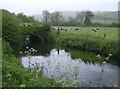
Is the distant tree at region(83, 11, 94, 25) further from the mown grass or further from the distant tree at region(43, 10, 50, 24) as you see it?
the mown grass

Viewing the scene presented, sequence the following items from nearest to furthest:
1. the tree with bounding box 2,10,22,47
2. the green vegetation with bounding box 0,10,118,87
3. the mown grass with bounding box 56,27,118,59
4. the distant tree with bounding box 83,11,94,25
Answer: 1. the green vegetation with bounding box 0,10,118,87
2. the mown grass with bounding box 56,27,118,59
3. the tree with bounding box 2,10,22,47
4. the distant tree with bounding box 83,11,94,25

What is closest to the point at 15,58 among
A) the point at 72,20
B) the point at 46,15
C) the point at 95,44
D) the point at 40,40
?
the point at 95,44

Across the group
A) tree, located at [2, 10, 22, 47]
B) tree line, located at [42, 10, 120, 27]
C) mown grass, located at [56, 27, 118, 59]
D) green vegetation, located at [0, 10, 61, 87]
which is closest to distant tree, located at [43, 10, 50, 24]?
tree line, located at [42, 10, 120, 27]

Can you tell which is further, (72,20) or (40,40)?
(72,20)

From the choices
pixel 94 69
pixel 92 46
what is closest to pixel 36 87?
pixel 94 69

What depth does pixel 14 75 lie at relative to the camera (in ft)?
35.2

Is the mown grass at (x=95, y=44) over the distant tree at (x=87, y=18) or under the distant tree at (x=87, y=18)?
under

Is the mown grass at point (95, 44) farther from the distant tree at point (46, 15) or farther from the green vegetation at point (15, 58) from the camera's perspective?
the distant tree at point (46, 15)

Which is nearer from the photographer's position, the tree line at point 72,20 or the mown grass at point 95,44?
the mown grass at point 95,44

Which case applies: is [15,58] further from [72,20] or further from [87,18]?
[72,20]

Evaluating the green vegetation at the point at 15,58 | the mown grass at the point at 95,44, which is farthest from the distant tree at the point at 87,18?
the mown grass at the point at 95,44

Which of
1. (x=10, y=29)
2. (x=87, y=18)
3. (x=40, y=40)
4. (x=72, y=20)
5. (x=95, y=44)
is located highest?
(x=10, y=29)

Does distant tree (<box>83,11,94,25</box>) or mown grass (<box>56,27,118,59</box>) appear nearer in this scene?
mown grass (<box>56,27,118,59</box>)

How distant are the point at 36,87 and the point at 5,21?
31.1m
